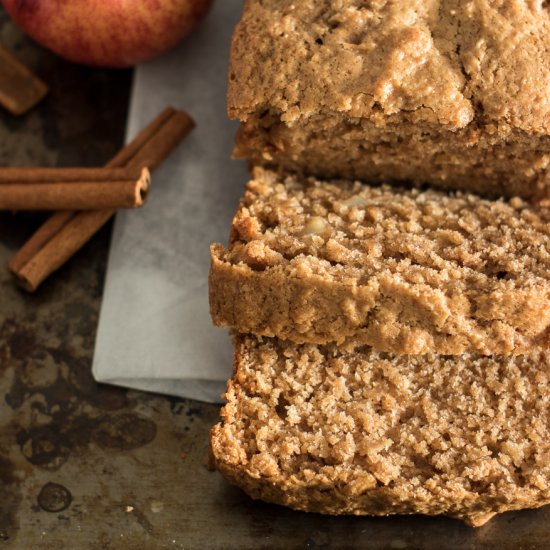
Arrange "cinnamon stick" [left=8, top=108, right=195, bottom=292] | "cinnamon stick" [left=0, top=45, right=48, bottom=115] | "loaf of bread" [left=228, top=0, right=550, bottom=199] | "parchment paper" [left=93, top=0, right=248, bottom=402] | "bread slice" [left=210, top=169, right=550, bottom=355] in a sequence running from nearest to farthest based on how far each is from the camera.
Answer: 1. "bread slice" [left=210, top=169, right=550, bottom=355]
2. "loaf of bread" [left=228, top=0, right=550, bottom=199]
3. "parchment paper" [left=93, top=0, right=248, bottom=402]
4. "cinnamon stick" [left=8, top=108, right=195, bottom=292]
5. "cinnamon stick" [left=0, top=45, right=48, bottom=115]

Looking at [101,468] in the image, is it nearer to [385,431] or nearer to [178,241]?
[178,241]

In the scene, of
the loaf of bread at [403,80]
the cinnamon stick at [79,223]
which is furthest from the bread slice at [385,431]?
the cinnamon stick at [79,223]

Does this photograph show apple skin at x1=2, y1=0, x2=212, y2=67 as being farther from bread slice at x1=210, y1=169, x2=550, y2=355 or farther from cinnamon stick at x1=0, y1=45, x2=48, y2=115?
bread slice at x1=210, y1=169, x2=550, y2=355

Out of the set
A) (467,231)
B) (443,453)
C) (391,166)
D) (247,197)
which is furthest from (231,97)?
(443,453)

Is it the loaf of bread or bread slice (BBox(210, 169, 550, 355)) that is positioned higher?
the loaf of bread

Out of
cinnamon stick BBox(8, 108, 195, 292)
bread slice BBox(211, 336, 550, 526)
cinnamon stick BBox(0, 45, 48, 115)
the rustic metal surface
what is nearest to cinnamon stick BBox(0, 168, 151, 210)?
cinnamon stick BBox(8, 108, 195, 292)

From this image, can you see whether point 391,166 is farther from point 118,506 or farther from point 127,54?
point 118,506
